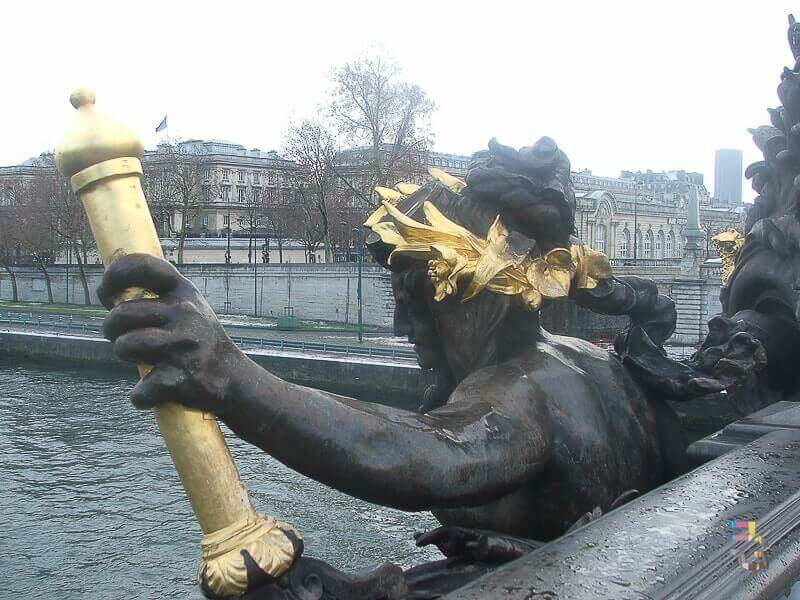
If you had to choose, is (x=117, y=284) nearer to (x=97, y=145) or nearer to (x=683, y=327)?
(x=97, y=145)

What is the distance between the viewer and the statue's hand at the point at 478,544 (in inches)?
87.8

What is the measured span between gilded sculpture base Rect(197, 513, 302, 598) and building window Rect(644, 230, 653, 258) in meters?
77.2

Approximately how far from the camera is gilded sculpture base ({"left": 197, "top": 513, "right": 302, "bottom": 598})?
160 cm

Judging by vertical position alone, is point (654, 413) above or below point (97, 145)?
below

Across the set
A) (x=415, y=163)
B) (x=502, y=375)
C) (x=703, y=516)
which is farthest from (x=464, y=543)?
(x=415, y=163)

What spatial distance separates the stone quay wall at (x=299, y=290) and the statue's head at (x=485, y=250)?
3752cm

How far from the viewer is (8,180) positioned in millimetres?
56156

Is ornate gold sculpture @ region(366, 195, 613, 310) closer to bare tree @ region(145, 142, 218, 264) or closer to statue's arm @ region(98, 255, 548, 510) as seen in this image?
statue's arm @ region(98, 255, 548, 510)

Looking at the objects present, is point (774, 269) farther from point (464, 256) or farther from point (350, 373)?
point (350, 373)

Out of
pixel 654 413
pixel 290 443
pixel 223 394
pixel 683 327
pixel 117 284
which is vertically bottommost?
pixel 683 327

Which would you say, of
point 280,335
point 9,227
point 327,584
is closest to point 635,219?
point 280,335

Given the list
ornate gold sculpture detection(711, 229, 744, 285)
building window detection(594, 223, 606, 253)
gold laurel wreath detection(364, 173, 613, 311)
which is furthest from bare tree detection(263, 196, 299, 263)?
gold laurel wreath detection(364, 173, 613, 311)

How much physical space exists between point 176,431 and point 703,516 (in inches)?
50.0

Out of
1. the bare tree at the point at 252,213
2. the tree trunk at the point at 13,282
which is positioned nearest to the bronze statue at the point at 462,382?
the bare tree at the point at 252,213
